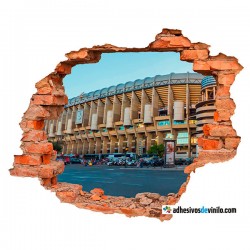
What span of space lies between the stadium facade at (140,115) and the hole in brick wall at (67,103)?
3243 centimetres

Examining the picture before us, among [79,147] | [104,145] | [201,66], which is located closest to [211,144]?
[201,66]

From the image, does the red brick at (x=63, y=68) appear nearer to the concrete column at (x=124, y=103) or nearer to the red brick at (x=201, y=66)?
the red brick at (x=201, y=66)

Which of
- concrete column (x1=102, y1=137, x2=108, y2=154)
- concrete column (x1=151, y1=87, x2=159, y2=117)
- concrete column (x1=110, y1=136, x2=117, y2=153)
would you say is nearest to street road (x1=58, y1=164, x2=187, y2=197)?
concrete column (x1=151, y1=87, x2=159, y2=117)

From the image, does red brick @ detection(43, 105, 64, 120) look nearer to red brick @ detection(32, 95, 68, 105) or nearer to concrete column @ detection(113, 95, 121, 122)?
red brick @ detection(32, 95, 68, 105)

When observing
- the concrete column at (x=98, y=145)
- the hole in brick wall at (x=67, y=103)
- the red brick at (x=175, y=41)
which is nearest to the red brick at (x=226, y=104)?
the hole in brick wall at (x=67, y=103)

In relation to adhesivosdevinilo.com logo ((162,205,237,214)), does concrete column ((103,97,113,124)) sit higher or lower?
higher

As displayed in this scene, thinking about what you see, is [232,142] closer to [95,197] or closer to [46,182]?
[95,197]

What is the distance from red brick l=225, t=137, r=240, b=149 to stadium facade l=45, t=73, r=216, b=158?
32.7m

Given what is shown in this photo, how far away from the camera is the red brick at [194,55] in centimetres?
334

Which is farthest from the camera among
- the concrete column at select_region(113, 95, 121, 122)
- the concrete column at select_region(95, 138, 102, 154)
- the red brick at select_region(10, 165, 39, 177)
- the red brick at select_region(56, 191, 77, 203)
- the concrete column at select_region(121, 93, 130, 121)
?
the concrete column at select_region(95, 138, 102, 154)

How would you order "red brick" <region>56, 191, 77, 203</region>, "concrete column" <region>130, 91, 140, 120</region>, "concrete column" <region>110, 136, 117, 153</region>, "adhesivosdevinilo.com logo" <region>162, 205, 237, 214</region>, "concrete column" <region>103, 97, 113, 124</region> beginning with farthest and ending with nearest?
1. "concrete column" <region>103, 97, 113, 124</region>
2. "concrete column" <region>110, 136, 117, 153</region>
3. "concrete column" <region>130, 91, 140, 120</region>
4. "red brick" <region>56, 191, 77, 203</region>
5. "adhesivosdevinilo.com logo" <region>162, 205, 237, 214</region>

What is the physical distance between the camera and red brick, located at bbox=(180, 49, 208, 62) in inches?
132

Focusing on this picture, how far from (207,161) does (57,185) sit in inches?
91.9

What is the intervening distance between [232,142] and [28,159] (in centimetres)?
277
